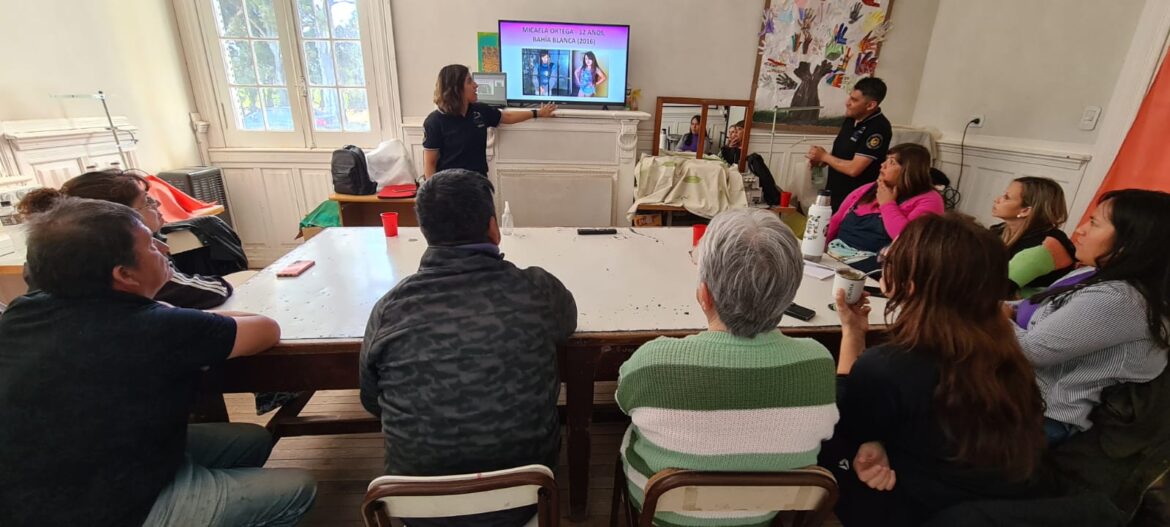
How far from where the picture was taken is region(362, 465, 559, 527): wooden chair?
A: 83cm

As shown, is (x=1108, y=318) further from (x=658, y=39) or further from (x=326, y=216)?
(x=326, y=216)

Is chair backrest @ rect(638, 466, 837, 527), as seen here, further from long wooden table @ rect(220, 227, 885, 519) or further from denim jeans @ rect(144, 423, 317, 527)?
denim jeans @ rect(144, 423, 317, 527)

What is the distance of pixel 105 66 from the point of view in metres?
2.95

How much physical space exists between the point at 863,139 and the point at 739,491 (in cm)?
287

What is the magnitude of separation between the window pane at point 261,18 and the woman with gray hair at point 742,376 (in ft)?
13.3

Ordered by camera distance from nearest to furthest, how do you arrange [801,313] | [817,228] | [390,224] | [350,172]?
1. [801,313]
2. [817,228]
3. [390,224]
4. [350,172]

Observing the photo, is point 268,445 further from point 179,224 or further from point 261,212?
point 261,212

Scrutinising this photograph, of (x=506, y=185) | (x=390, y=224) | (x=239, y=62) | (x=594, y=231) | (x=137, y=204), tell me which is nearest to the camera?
(x=137, y=204)

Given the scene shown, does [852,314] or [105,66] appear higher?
[105,66]

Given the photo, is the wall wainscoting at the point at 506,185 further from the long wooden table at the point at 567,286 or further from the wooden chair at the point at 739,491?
the wooden chair at the point at 739,491

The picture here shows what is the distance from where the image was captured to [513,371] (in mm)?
1017

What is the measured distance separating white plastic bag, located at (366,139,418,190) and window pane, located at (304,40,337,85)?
2.37 ft

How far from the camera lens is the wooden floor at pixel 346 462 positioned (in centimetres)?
164

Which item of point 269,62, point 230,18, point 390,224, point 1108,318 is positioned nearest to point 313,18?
point 269,62
